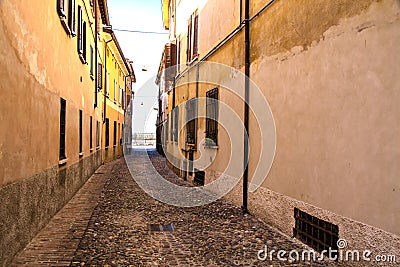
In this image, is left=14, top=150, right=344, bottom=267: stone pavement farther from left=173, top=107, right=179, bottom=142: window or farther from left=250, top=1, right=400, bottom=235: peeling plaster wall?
left=173, top=107, right=179, bottom=142: window

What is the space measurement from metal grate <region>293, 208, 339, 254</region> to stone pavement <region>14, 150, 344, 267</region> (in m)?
0.16

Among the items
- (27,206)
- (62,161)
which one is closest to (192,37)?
(62,161)

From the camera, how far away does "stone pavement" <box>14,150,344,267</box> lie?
4.72 metres

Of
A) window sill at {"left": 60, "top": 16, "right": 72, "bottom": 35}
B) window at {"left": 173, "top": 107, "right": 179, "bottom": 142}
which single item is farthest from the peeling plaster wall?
window at {"left": 173, "top": 107, "right": 179, "bottom": 142}

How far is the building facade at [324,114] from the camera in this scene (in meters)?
3.80

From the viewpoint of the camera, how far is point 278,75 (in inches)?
248

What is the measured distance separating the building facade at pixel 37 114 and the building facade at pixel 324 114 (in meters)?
3.58

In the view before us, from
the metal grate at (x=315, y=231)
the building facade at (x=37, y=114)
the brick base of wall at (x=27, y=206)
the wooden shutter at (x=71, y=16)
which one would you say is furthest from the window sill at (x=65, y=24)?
the metal grate at (x=315, y=231)

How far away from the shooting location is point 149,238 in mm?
5746

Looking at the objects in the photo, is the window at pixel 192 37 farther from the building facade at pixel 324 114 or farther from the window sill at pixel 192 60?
the building facade at pixel 324 114

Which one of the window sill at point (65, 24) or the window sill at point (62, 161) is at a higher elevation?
the window sill at point (65, 24)

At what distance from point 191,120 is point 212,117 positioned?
8.36 ft

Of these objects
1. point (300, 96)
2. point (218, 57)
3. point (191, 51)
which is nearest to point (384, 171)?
point (300, 96)

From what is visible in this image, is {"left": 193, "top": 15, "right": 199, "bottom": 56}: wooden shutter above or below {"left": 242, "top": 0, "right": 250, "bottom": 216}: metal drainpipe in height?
above
